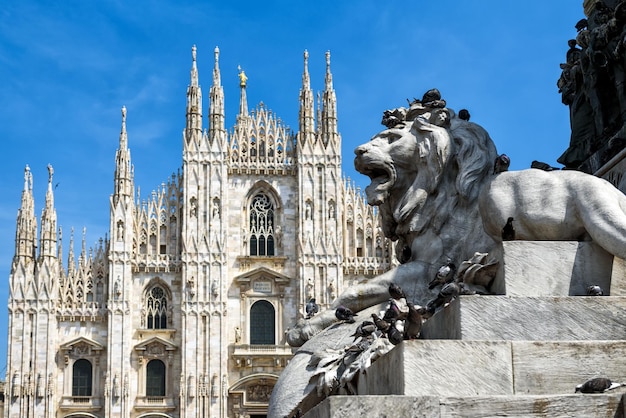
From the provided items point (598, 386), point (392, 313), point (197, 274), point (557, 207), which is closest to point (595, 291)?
point (557, 207)

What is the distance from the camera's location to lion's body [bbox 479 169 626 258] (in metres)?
3.55

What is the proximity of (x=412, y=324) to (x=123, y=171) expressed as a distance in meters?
32.7

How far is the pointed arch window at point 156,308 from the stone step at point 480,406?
3226 centimetres

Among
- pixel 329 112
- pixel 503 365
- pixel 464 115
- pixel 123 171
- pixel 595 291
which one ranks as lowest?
pixel 503 365

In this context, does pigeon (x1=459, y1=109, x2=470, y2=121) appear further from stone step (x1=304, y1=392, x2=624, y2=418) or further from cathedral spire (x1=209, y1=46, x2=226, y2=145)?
cathedral spire (x1=209, y1=46, x2=226, y2=145)

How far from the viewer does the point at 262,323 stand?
34688 mm

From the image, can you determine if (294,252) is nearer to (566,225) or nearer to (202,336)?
(202,336)

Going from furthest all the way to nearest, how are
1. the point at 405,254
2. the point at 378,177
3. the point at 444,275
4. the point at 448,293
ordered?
the point at 405,254 → the point at 378,177 → the point at 444,275 → the point at 448,293

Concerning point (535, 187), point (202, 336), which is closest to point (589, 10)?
point (535, 187)

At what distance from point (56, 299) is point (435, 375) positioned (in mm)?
32439

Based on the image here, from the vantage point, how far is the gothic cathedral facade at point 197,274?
110 ft

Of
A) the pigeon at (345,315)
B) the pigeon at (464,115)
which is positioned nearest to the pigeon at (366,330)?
the pigeon at (345,315)

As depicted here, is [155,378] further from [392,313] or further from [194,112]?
[392,313]

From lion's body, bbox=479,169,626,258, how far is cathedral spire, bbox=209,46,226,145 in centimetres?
3203
